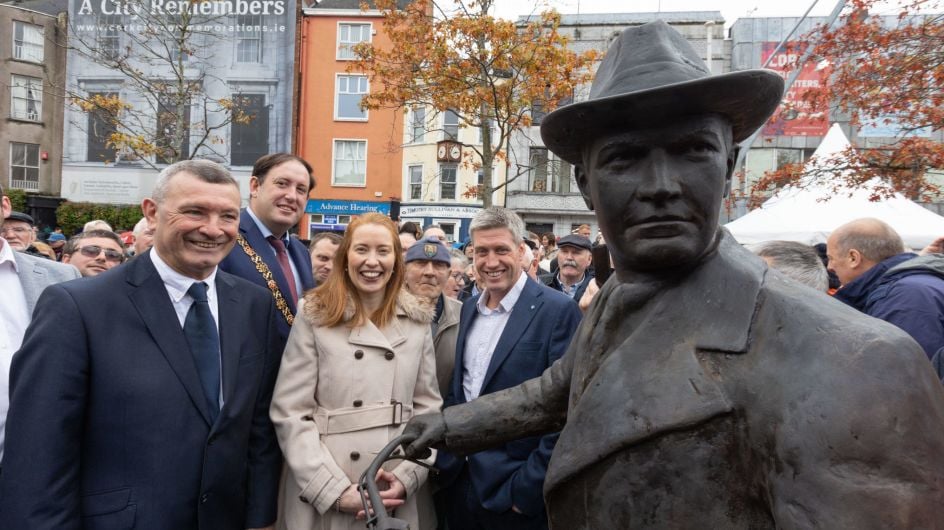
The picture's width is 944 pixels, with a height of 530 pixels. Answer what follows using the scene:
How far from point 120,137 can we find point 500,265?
1280 cm

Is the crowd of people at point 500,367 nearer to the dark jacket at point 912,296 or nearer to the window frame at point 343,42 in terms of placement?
the dark jacket at point 912,296

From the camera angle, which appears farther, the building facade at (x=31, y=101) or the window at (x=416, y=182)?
the building facade at (x=31, y=101)

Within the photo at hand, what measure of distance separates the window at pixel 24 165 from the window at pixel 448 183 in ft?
58.1

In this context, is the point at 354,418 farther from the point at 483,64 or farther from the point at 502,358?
the point at 483,64

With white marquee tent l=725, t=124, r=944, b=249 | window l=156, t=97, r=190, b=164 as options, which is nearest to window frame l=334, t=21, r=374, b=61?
window l=156, t=97, r=190, b=164

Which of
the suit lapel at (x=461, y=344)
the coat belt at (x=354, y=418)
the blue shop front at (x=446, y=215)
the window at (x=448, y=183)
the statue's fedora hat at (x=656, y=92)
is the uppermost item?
the window at (x=448, y=183)

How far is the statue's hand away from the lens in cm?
163

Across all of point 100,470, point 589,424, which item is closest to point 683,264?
point 589,424

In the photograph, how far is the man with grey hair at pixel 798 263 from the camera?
3129 millimetres

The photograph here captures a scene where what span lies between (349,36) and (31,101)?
1448cm

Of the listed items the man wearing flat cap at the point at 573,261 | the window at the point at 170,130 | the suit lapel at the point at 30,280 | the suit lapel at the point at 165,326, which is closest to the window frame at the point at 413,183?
the window at the point at 170,130

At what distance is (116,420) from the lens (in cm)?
229

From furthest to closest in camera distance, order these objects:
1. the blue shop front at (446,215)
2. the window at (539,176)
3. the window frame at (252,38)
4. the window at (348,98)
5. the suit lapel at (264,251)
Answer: the window at (348,98) < the window at (539,176) < the blue shop front at (446,215) < the window frame at (252,38) < the suit lapel at (264,251)

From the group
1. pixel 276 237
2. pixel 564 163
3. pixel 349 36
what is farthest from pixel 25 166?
pixel 276 237
